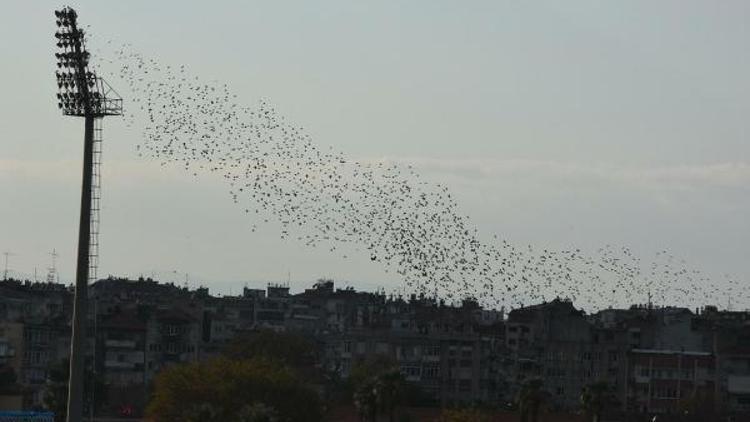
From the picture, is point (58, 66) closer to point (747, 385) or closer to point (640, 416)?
point (640, 416)

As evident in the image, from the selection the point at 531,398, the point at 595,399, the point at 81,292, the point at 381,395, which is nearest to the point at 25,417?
the point at 81,292

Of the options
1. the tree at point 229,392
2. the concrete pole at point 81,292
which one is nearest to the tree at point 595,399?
the tree at point 229,392

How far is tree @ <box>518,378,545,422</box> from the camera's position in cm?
14038

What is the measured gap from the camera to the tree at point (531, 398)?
14038 cm

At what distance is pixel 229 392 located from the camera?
127750 millimetres

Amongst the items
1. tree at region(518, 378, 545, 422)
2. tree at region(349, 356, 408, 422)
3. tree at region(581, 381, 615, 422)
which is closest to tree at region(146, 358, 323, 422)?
tree at region(349, 356, 408, 422)

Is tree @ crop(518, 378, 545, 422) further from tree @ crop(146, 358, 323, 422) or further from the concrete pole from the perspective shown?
the concrete pole

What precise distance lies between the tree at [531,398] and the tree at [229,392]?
1540cm

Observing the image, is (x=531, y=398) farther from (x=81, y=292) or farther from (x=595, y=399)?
(x=81, y=292)

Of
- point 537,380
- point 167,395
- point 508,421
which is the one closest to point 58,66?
point 167,395

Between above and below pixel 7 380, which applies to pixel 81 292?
above

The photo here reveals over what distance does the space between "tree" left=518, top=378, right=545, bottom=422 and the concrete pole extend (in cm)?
5980

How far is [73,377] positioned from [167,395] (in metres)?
45.2

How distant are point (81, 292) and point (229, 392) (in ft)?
146
